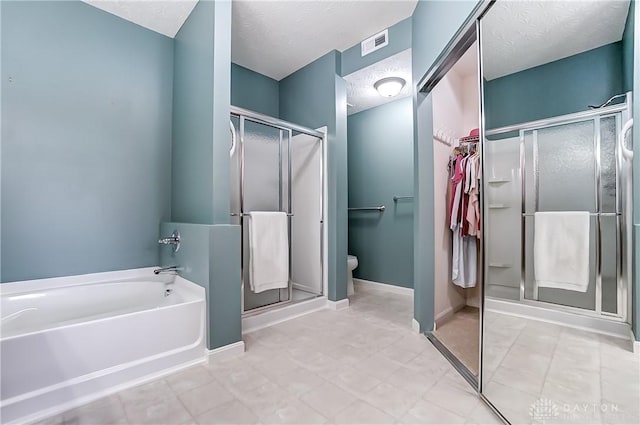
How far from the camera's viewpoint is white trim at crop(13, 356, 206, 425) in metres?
1.24

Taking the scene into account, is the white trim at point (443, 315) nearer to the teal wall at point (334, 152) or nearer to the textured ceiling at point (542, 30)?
the teal wall at point (334, 152)

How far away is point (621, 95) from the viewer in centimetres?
94

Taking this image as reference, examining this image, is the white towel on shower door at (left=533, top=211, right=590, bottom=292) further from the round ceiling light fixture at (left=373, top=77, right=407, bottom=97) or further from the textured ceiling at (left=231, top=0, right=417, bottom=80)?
A: the round ceiling light fixture at (left=373, top=77, right=407, bottom=97)

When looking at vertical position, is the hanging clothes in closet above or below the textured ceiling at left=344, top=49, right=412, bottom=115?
below

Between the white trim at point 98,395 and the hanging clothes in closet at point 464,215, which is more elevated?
the hanging clothes in closet at point 464,215

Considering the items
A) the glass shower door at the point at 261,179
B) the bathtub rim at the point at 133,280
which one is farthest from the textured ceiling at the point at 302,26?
the bathtub rim at the point at 133,280

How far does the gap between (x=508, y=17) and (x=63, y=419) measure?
2763 millimetres

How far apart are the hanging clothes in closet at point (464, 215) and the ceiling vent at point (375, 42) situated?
1169mm

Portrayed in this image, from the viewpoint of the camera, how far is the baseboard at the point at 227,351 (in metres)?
1.74

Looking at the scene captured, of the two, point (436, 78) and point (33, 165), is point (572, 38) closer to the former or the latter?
point (436, 78)

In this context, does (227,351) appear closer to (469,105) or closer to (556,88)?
(556,88)

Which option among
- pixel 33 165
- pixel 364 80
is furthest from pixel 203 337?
pixel 364 80

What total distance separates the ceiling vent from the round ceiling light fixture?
0.38 metres

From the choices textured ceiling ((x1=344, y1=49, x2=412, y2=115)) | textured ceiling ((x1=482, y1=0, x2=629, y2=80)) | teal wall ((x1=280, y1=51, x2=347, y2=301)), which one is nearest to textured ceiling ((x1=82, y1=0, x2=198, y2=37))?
teal wall ((x1=280, y1=51, x2=347, y2=301))
